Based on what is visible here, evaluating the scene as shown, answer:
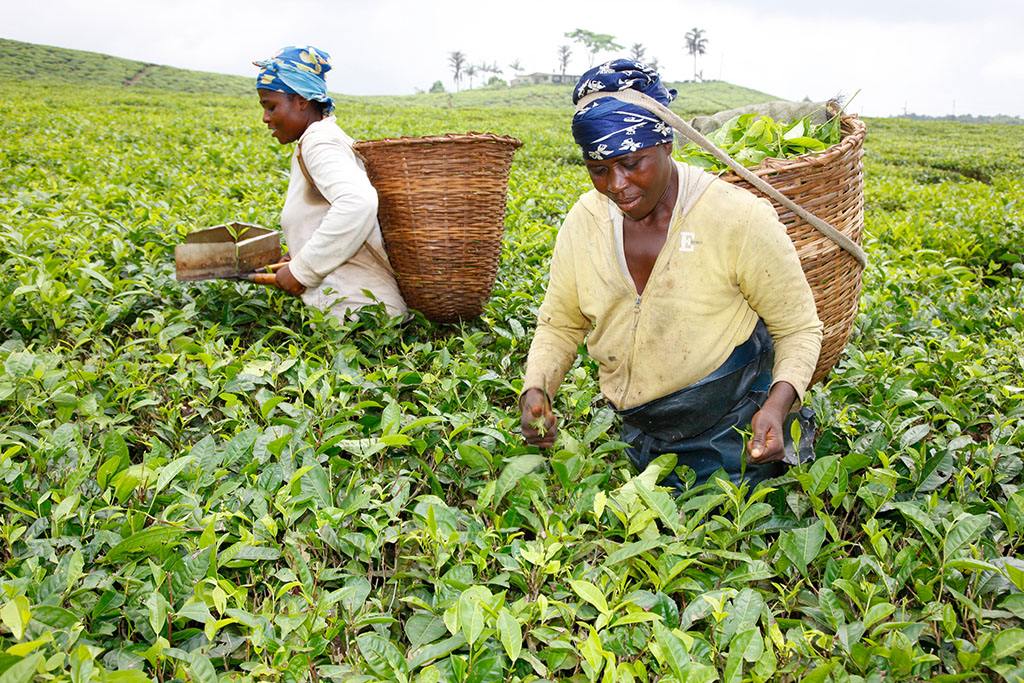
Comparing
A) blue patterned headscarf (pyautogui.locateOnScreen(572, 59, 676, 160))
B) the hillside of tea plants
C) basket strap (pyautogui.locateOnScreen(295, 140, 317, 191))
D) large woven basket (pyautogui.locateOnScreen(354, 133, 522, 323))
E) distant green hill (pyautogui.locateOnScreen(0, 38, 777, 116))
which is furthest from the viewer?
distant green hill (pyautogui.locateOnScreen(0, 38, 777, 116))

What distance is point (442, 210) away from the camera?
2.95 m

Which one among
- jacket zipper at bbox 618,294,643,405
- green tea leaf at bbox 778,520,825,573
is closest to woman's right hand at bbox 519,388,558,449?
jacket zipper at bbox 618,294,643,405

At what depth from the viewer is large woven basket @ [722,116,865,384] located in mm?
1992

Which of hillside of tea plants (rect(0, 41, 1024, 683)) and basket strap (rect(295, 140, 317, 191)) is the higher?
basket strap (rect(295, 140, 317, 191))

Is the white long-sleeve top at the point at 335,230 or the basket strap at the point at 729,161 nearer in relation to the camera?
the basket strap at the point at 729,161

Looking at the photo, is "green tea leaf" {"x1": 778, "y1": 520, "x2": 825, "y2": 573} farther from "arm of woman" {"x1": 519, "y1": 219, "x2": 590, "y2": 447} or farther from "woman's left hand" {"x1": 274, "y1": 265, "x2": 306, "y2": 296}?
"woman's left hand" {"x1": 274, "y1": 265, "x2": 306, "y2": 296}

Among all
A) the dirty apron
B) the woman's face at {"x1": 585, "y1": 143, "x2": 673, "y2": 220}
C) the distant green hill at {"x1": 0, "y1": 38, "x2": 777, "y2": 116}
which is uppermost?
the distant green hill at {"x1": 0, "y1": 38, "x2": 777, "y2": 116}

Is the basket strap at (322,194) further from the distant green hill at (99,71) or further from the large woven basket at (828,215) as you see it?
the distant green hill at (99,71)

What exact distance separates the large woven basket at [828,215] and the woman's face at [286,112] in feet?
5.53

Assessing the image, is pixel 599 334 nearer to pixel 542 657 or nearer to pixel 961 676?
pixel 542 657

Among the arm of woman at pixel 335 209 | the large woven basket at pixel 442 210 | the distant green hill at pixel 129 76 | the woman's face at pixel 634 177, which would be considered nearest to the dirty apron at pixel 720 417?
the woman's face at pixel 634 177

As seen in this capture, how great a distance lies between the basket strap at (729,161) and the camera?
1.79m

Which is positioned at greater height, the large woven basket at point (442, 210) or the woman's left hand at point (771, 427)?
the large woven basket at point (442, 210)

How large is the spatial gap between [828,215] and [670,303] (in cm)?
53
